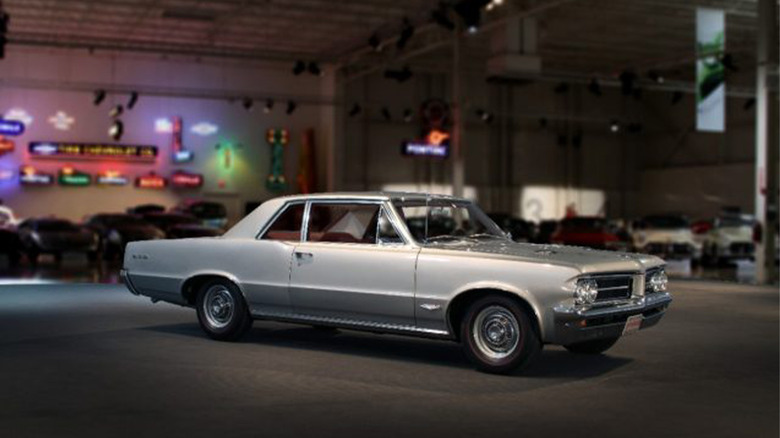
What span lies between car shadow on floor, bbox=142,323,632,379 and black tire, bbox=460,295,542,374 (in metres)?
0.24

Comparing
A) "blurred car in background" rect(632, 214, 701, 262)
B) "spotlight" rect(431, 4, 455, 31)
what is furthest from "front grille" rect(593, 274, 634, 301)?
"blurred car in background" rect(632, 214, 701, 262)

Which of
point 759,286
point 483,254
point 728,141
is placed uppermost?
point 728,141

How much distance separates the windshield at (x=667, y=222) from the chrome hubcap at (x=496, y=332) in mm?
21495

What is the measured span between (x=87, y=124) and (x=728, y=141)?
28430mm

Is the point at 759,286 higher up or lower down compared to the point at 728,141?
lower down

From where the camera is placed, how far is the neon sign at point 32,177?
121ft

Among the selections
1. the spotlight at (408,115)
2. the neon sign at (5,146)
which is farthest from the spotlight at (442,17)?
the neon sign at (5,146)

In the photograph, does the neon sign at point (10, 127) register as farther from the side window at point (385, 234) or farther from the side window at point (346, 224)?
the side window at point (385, 234)

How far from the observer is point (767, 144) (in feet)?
68.2

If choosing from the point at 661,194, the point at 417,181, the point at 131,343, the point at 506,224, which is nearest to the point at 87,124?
the point at 417,181

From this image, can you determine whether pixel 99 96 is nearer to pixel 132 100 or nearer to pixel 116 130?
pixel 132 100

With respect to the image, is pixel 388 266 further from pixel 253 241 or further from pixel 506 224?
pixel 506 224

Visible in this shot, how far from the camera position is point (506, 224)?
1383 inches

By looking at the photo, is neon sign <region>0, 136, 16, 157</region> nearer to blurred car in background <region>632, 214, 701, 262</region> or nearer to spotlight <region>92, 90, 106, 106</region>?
spotlight <region>92, 90, 106, 106</region>
